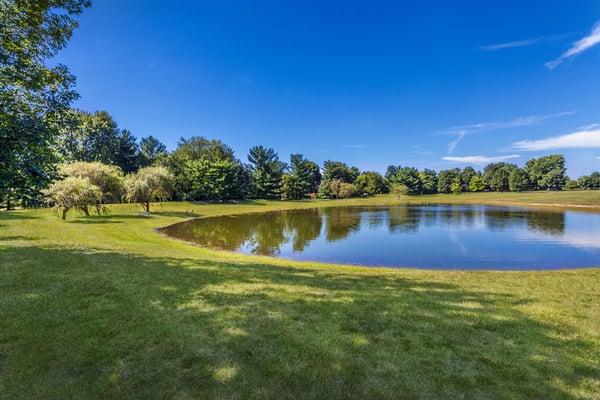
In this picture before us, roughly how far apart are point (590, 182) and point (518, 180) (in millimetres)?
27856

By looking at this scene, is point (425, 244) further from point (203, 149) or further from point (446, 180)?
point (446, 180)

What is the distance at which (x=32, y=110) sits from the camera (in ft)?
19.5

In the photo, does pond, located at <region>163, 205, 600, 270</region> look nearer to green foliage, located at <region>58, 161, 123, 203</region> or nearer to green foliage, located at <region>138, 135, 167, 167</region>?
green foliage, located at <region>58, 161, 123, 203</region>

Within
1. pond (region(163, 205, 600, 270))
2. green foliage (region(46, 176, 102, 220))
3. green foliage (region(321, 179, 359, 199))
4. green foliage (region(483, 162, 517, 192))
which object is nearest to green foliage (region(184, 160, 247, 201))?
pond (region(163, 205, 600, 270))

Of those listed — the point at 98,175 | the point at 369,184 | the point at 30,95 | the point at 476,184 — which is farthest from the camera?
the point at 476,184

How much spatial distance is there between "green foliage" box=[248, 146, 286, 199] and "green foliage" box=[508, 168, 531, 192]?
2769 inches

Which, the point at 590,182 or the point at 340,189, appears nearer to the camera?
the point at 340,189

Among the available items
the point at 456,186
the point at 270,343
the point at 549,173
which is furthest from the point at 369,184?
the point at 270,343

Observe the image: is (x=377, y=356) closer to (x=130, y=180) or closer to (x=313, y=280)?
(x=313, y=280)

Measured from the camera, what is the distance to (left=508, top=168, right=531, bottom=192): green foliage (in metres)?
89.8

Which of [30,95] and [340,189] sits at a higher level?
[30,95]

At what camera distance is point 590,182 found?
96.3 meters

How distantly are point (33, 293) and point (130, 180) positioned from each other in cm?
2854

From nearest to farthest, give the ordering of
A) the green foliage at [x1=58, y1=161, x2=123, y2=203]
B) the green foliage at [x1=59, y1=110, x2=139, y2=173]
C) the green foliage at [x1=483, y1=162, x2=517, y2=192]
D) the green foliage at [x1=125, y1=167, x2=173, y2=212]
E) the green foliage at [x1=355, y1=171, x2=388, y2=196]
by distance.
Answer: the green foliage at [x1=58, y1=161, x2=123, y2=203] → the green foliage at [x1=125, y1=167, x2=173, y2=212] → the green foliage at [x1=59, y1=110, x2=139, y2=173] → the green foliage at [x1=355, y1=171, x2=388, y2=196] → the green foliage at [x1=483, y1=162, x2=517, y2=192]
